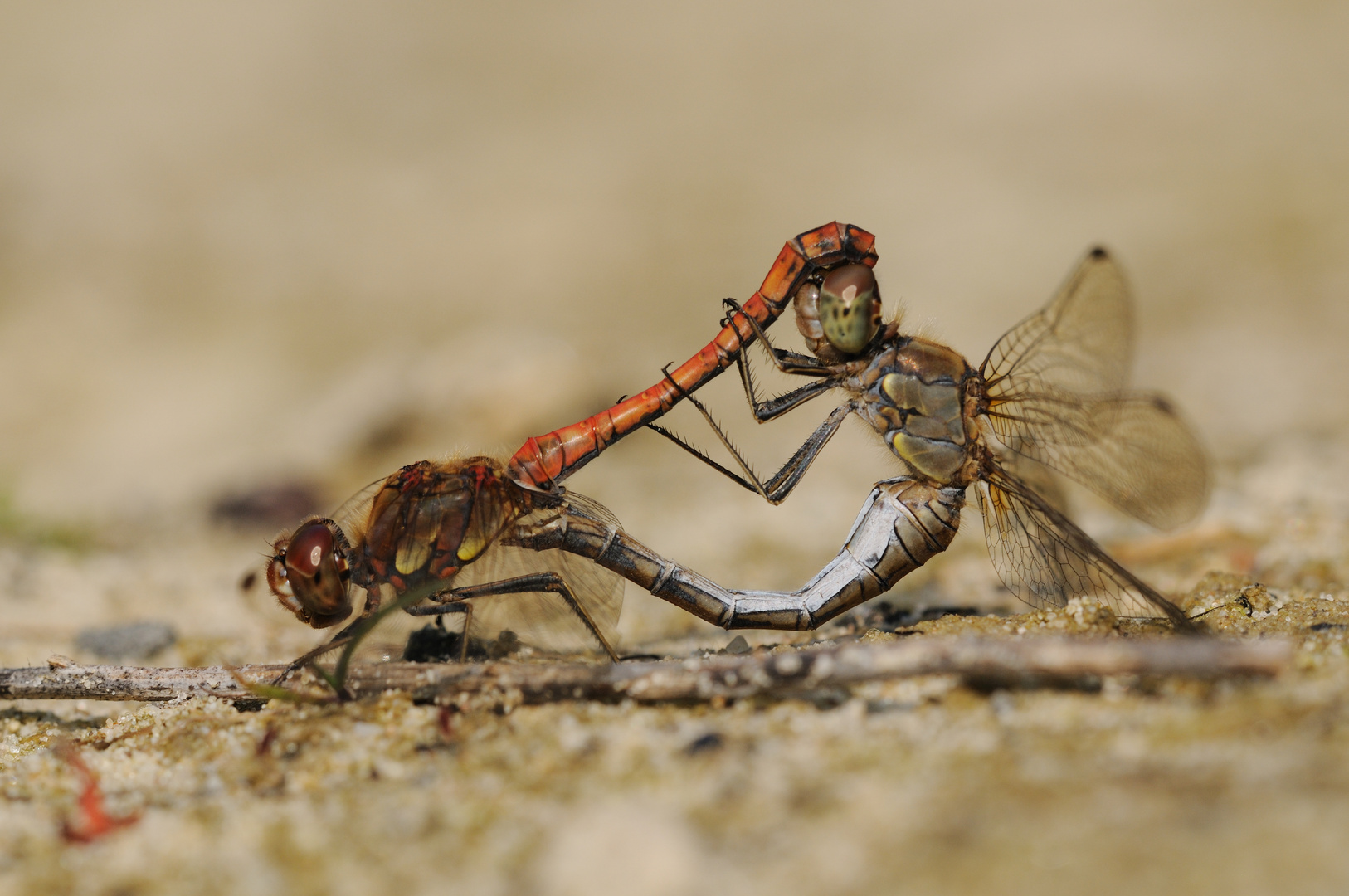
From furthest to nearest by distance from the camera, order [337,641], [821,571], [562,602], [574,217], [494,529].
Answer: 1. [574,217]
2. [562,602]
3. [821,571]
4. [494,529]
5. [337,641]

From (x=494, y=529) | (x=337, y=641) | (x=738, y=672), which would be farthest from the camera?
(x=494, y=529)

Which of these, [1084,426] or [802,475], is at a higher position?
[1084,426]

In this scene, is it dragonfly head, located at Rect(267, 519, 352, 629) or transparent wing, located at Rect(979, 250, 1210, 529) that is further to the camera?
transparent wing, located at Rect(979, 250, 1210, 529)

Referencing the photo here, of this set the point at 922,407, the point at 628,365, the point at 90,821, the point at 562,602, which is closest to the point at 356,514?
the point at 562,602

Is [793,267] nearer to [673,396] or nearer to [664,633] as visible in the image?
[673,396]

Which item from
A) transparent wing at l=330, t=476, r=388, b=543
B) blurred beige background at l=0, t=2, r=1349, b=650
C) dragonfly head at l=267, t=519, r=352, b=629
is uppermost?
blurred beige background at l=0, t=2, r=1349, b=650

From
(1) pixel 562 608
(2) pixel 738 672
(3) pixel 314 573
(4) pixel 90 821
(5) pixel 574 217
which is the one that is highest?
(5) pixel 574 217

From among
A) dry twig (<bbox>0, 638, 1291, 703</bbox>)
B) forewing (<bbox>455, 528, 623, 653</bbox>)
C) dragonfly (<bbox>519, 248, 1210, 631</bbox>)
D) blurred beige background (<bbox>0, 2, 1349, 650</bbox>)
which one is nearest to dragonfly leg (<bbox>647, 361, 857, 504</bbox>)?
dragonfly (<bbox>519, 248, 1210, 631</bbox>)

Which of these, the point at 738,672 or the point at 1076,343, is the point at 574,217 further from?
the point at 738,672

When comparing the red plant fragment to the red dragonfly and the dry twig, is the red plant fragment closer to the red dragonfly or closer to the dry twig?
the dry twig
